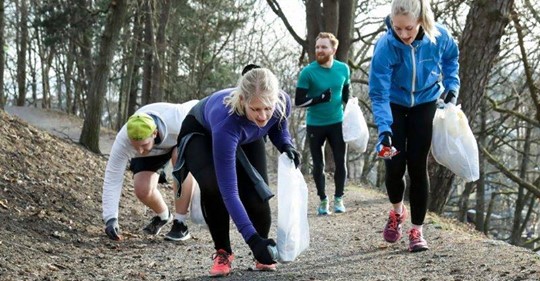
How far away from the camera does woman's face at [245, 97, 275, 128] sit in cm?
467

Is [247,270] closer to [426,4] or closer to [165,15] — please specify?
[426,4]

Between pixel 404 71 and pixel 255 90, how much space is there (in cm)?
162

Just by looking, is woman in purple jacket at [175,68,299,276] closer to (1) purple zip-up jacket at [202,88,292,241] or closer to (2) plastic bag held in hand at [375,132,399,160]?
(1) purple zip-up jacket at [202,88,292,241]

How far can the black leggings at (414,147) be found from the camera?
595 cm

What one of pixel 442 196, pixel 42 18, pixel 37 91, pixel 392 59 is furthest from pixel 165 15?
pixel 37 91

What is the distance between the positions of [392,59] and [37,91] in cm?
4172

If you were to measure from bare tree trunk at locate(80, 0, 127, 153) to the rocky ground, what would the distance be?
553 cm

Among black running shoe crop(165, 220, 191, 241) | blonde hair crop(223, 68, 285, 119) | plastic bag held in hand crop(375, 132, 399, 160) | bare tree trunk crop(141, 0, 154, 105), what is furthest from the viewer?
bare tree trunk crop(141, 0, 154, 105)

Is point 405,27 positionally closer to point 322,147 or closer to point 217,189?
point 217,189

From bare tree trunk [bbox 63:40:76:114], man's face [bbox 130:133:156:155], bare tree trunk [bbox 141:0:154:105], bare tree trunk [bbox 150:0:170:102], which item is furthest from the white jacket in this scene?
bare tree trunk [bbox 63:40:76:114]

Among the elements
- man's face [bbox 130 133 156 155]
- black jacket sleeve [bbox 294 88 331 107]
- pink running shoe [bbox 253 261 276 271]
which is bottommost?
pink running shoe [bbox 253 261 276 271]

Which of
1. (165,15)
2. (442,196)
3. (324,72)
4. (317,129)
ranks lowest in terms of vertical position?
(442,196)

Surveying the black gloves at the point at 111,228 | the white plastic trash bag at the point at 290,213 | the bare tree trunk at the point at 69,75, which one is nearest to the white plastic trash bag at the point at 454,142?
the white plastic trash bag at the point at 290,213

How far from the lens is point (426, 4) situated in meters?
5.62
